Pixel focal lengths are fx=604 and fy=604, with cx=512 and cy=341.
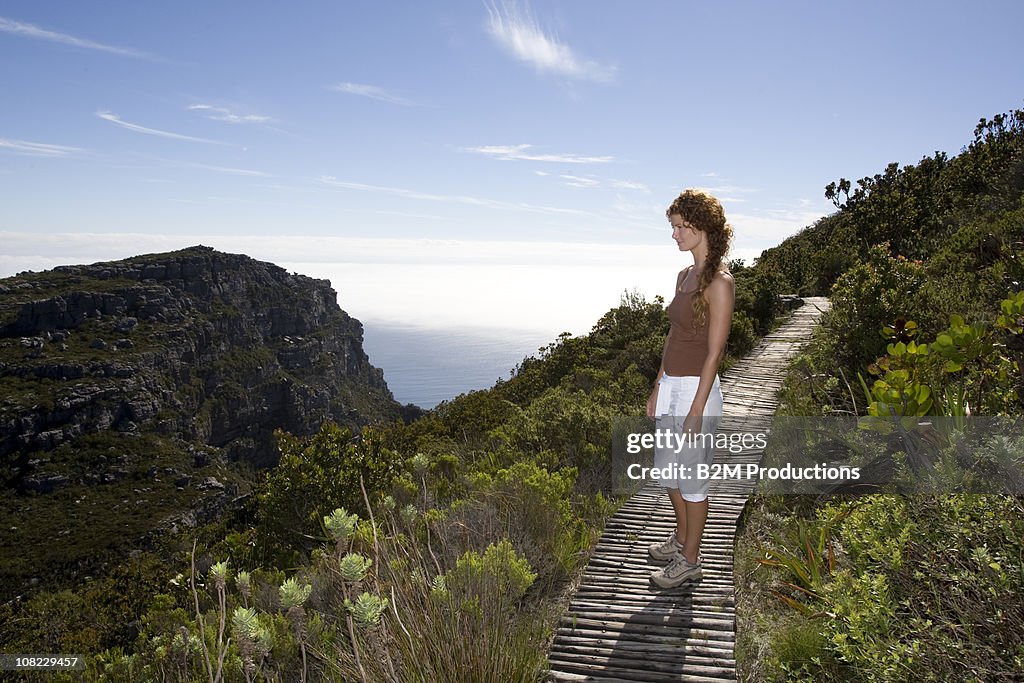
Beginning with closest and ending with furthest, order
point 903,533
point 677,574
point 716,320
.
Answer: point 903,533 < point 716,320 < point 677,574

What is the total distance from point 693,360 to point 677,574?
1.37 meters

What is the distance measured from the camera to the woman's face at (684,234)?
11.0 feet

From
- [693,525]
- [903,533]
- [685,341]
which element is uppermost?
[685,341]

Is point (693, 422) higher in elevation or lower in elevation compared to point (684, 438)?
higher

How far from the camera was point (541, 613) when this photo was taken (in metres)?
3.62

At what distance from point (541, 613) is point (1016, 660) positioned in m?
2.33

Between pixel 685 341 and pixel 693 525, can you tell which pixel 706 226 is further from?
pixel 693 525

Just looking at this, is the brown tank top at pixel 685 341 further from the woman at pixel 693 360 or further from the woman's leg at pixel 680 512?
the woman's leg at pixel 680 512

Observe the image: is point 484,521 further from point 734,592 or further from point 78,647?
point 78,647

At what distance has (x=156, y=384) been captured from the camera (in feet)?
292

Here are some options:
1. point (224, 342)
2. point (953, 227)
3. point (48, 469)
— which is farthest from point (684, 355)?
point (224, 342)

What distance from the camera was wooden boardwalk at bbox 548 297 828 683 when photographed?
3.11 metres
